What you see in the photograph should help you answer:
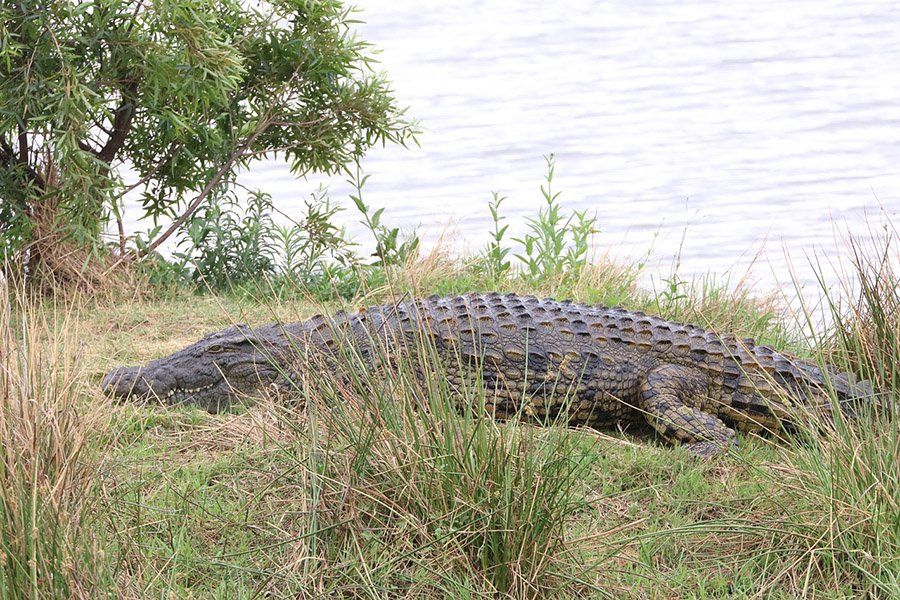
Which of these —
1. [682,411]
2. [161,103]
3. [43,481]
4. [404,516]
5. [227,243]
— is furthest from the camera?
[227,243]

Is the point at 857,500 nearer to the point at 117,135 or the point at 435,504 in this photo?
the point at 435,504

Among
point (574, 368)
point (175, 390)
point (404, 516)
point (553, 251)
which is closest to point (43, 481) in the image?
point (404, 516)

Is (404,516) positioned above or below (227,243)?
below

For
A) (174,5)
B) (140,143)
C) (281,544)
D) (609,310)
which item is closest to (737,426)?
(609,310)

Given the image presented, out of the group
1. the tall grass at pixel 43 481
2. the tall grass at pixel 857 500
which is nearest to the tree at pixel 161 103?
the tall grass at pixel 43 481

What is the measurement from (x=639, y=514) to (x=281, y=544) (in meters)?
1.29

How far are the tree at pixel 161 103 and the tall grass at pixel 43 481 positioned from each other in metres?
2.63

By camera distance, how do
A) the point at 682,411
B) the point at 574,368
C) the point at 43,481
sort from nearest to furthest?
the point at 43,481 < the point at 682,411 < the point at 574,368

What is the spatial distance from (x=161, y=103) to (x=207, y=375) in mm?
2537

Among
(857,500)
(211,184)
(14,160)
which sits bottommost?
(857,500)

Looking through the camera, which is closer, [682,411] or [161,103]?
[682,411]

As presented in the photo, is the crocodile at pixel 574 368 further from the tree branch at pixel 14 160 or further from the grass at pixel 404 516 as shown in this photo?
the tree branch at pixel 14 160

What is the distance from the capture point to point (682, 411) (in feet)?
15.8

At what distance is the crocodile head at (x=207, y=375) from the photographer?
510 cm
